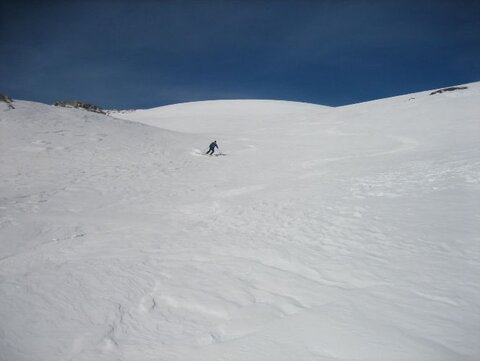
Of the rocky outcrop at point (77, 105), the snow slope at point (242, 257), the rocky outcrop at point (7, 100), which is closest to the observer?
the snow slope at point (242, 257)

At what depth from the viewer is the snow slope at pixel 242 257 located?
319cm

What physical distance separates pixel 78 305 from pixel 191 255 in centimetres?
188

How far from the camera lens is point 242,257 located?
5.21m

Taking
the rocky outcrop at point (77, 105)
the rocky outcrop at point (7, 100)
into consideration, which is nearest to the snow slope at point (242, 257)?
the rocky outcrop at point (7, 100)

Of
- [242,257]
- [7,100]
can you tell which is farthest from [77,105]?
[242,257]

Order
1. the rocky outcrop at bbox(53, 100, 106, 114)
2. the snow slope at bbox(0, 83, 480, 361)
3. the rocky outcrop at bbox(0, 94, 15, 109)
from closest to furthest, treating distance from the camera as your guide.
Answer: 1. the snow slope at bbox(0, 83, 480, 361)
2. the rocky outcrop at bbox(0, 94, 15, 109)
3. the rocky outcrop at bbox(53, 100, 106, 114)

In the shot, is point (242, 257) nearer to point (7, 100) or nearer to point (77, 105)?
point (7, 100)

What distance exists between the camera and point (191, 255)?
5.32 meters

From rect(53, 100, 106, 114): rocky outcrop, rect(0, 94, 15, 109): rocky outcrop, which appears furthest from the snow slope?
rect(53, 100, 106, 114): rocky outcrop

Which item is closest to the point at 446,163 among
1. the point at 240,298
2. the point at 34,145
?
the point at 240,298

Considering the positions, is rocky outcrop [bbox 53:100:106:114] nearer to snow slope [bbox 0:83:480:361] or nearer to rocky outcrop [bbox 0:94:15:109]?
rocky outcrop [bbox 0:94:15:109]

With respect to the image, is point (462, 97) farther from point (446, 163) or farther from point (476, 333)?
point (476, 333)

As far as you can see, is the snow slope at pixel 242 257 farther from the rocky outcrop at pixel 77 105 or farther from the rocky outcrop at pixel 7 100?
the rocky outcrop at pixel 77 105

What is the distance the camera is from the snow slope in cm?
319
